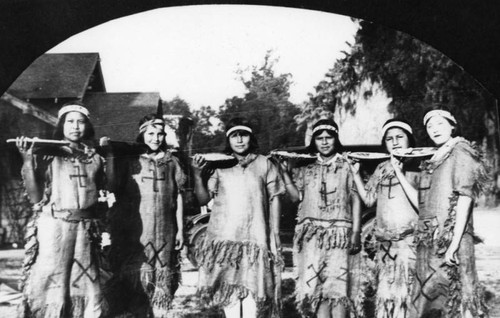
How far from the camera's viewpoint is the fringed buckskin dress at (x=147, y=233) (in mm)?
3096

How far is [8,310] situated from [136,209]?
83 cm

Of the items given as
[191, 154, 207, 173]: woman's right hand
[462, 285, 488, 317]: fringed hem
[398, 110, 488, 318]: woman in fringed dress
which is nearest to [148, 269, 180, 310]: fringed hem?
[191, 154, 207, 173]: woman's right hand

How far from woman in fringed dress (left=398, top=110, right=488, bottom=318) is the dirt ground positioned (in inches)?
3.7

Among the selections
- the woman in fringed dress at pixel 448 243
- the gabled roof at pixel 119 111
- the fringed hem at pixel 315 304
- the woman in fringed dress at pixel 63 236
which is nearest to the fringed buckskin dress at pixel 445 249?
the woman in fringed dress at pixel 448 243

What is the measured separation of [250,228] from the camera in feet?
10.3

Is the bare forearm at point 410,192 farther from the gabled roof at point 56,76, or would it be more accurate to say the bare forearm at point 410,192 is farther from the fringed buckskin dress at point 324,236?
the gabled roof at point 56,76

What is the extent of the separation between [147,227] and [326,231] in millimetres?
933

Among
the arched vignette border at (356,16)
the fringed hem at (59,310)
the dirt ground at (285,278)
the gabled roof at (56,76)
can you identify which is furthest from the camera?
the arched vignette border at (356,16)

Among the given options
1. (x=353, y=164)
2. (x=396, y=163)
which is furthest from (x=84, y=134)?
(x=396, y=163)

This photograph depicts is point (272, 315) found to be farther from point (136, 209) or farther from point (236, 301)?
point (136, 209)

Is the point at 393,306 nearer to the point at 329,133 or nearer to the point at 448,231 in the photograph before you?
the point at 448,231

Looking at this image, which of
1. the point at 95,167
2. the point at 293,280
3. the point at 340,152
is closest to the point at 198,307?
the point at 293,280

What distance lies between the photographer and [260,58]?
3.22m

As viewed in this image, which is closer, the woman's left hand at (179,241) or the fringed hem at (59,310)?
the fringed hem at (59,310)
